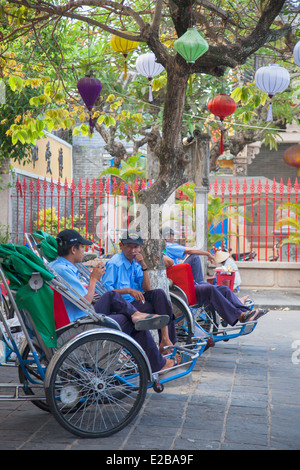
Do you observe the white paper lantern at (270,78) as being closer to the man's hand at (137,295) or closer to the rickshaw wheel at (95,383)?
the man's hand at (137,295)

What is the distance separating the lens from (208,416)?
14.1ft

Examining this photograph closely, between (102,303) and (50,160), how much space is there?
13639 mm

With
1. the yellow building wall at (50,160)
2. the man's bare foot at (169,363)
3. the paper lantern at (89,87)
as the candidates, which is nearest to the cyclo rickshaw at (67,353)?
the man's bare foot at (169,363)

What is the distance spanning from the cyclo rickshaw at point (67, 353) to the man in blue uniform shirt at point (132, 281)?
94 cm

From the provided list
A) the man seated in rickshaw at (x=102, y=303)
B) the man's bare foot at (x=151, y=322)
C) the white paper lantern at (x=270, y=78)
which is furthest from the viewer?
the white paper lantern at (x=270, y=78)

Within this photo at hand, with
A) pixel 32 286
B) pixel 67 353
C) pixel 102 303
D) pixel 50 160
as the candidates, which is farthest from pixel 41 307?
pixel 50 160

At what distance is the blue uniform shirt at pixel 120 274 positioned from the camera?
510cm

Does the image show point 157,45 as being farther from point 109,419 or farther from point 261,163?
point 261,163

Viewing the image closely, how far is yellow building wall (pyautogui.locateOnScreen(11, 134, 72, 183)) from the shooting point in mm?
15625

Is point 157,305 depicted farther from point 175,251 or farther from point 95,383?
point 175,251

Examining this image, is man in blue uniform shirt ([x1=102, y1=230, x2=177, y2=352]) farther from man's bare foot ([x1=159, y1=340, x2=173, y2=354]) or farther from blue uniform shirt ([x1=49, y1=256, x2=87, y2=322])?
blue uniform shirt ([x1=49, y1=256, x2=87, y2=322])

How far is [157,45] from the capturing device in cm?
541

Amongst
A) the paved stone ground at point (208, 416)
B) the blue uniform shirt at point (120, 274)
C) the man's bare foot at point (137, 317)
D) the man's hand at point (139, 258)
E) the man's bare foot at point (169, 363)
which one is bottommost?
the paved stone ground at point (208, 416)
